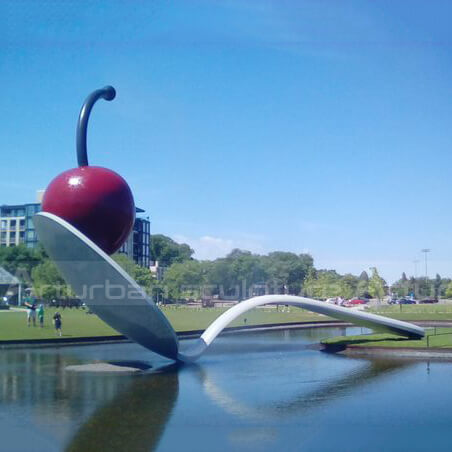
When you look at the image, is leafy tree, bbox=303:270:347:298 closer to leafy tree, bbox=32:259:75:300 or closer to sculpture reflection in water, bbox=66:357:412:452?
leafy tree, bbox=32:259:75:300

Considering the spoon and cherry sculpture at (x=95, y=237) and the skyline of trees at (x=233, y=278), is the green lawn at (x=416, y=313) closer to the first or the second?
the skyline of trees at (x=233, y=278)

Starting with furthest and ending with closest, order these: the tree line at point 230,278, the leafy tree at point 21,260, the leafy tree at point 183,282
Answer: the leafy tree at point 183,282 → the leafy tree at point 21,260 → the tree line at point 230,278

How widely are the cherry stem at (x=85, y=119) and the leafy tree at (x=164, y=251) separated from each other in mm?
84926

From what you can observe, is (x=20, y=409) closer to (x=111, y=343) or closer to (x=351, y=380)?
(x=351, y=380)

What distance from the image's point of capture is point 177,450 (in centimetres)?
816

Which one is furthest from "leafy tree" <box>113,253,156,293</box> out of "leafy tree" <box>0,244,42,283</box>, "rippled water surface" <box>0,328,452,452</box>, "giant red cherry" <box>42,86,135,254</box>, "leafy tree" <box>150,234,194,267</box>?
"leafy tree" <box>150,234,194,267</box>

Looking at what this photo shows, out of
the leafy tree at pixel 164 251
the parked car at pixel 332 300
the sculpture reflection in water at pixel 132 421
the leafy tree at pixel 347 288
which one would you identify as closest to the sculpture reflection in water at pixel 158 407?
the sculpture reflection in water at pixel 132 421

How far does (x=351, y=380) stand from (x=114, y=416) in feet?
20.5

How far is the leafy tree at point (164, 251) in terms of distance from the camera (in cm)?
10238

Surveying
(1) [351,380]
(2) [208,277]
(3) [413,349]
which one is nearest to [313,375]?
(1) [351,380]

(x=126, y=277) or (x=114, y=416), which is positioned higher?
(x=126, y=277)

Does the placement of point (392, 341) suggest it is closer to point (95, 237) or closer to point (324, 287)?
point (95, 237)

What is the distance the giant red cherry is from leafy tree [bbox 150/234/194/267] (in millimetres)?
85821

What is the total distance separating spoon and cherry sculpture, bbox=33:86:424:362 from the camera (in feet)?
43.8
